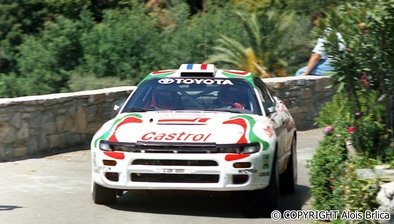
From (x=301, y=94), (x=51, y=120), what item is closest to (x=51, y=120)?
(x=51, y=120)

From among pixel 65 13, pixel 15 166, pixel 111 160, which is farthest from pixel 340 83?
pixel 65 13

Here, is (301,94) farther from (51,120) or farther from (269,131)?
(269,131)

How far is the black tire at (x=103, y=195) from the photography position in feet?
30.5

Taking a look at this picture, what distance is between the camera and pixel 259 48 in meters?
19.1

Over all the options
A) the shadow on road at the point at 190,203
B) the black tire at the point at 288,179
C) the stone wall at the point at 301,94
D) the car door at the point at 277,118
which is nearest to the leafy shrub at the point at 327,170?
the car door at the point at 277,118

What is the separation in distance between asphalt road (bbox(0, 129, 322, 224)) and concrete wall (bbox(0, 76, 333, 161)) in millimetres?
394

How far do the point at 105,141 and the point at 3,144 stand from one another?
11.9 feet

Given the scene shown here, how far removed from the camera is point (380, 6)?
25.5ft

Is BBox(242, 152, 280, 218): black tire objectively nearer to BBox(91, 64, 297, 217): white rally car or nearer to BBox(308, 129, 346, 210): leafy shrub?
BBox(91, 64, 297, 217): white rally car

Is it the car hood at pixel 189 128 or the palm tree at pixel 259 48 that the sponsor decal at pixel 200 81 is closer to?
the car hood at pixel 189 128

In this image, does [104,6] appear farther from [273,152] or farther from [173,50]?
[273,152]

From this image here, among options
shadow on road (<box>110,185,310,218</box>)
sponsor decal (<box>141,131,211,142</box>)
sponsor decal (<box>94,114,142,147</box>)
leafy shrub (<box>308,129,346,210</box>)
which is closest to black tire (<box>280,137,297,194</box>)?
shadow on road (<box>110,185,310,218</box>)

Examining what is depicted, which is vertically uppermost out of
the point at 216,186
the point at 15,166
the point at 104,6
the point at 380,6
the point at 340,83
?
the point at 380,6

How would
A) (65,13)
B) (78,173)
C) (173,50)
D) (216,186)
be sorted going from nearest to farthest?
1. (216,186)
2. (78,173)
3. (173,50)
4. (65,13)
